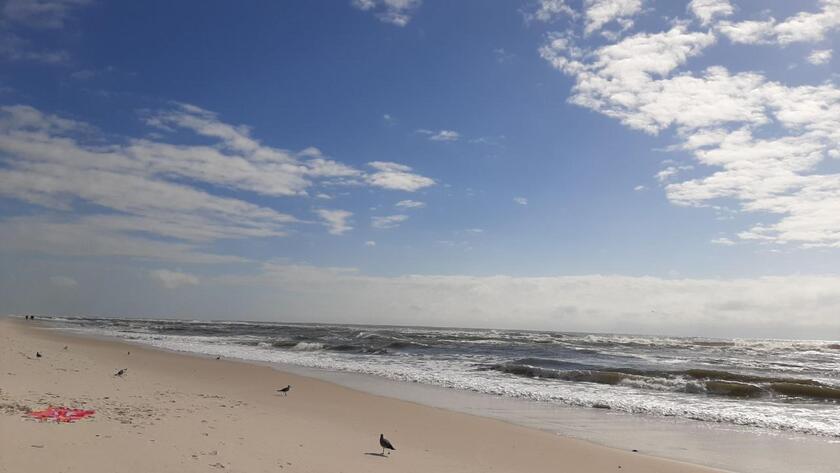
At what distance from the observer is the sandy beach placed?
18.0ft

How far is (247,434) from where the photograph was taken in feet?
23.2

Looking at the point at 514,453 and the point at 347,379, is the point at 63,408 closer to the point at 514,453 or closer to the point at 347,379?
the point at 514,453

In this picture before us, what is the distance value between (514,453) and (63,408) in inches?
255

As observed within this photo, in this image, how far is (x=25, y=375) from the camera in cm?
1062

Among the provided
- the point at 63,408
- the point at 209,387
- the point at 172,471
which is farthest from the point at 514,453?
the point at 209,387

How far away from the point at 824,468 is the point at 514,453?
4.48 m

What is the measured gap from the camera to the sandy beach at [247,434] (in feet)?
18.0

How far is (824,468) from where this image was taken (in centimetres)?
747

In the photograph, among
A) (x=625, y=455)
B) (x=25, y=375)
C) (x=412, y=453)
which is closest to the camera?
(x=412, y=453)

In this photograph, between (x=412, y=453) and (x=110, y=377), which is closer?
(x=412, y=453)

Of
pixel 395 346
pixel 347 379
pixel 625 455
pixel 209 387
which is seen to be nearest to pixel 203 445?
pixel 625 455

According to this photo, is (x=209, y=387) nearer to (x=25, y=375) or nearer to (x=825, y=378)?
(x=25, y=375)

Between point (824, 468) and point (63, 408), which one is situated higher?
point (63, 408)

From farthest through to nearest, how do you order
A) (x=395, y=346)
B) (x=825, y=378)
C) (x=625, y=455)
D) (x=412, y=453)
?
(x=395, y=346) < (x=825, y=378) < (x=625, y=455) < (x=412, y=453)
